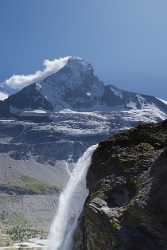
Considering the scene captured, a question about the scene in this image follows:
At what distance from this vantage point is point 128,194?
3347cm

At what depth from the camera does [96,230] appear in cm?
3225

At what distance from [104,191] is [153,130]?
819 centimetres

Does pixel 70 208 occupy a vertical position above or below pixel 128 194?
below

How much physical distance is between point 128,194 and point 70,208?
10094 mm

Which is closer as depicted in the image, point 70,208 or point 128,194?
point 128,194

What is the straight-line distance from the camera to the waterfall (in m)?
40.6

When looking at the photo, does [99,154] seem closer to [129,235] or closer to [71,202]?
[71,202]

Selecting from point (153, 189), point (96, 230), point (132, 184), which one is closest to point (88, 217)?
point (96, 230)

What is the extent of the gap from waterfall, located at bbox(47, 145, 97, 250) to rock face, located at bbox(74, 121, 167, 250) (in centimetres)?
218

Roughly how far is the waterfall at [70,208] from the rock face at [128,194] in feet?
7.16

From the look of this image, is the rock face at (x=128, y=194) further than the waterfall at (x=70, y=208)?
No

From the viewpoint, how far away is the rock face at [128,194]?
28.5m

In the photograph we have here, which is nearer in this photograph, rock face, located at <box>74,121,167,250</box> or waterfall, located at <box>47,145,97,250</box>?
rock face, located at <box>74,121,167,250</box>

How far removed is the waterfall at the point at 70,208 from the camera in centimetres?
4059
